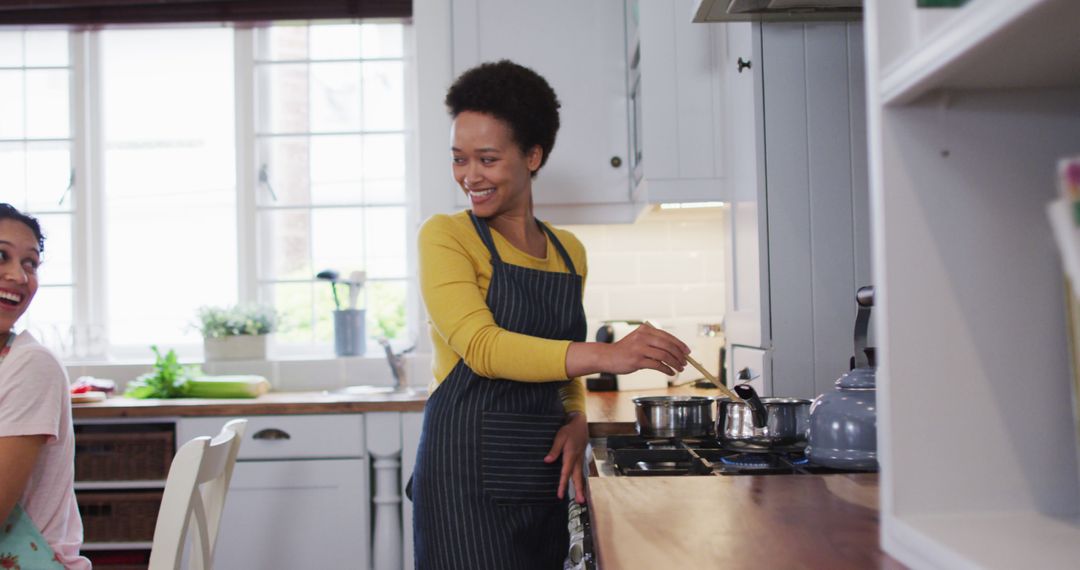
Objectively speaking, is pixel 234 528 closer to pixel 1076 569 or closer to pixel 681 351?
pixel 681 351

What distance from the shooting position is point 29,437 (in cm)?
160

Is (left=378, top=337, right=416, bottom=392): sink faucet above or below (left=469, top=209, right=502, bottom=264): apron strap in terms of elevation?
below

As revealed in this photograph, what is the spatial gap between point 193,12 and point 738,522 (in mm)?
3587

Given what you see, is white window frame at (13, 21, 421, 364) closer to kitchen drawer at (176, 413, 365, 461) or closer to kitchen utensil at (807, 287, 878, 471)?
kitchen drawer at (176, 413, 365, 461)

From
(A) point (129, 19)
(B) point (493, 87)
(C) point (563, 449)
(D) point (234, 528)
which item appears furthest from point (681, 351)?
(A) point (129, 19)

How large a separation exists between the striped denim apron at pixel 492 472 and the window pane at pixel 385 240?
2.25 meters

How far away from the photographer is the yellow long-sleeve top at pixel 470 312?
5.02ft

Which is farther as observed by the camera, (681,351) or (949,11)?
(681,351)

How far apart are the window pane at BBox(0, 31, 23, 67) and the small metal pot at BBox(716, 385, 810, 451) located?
3.66 m

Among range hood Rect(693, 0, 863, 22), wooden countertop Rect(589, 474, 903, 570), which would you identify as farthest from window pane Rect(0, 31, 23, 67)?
wooden countertop Rect(589, 474, 903, 570)

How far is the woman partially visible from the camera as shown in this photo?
158cm

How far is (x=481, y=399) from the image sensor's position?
1670 millimetres

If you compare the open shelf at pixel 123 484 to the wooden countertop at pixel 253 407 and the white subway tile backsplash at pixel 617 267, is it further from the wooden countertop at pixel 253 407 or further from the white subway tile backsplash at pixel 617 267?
the white subway tile backsplash at pixel 617 267

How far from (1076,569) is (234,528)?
9.31ft
